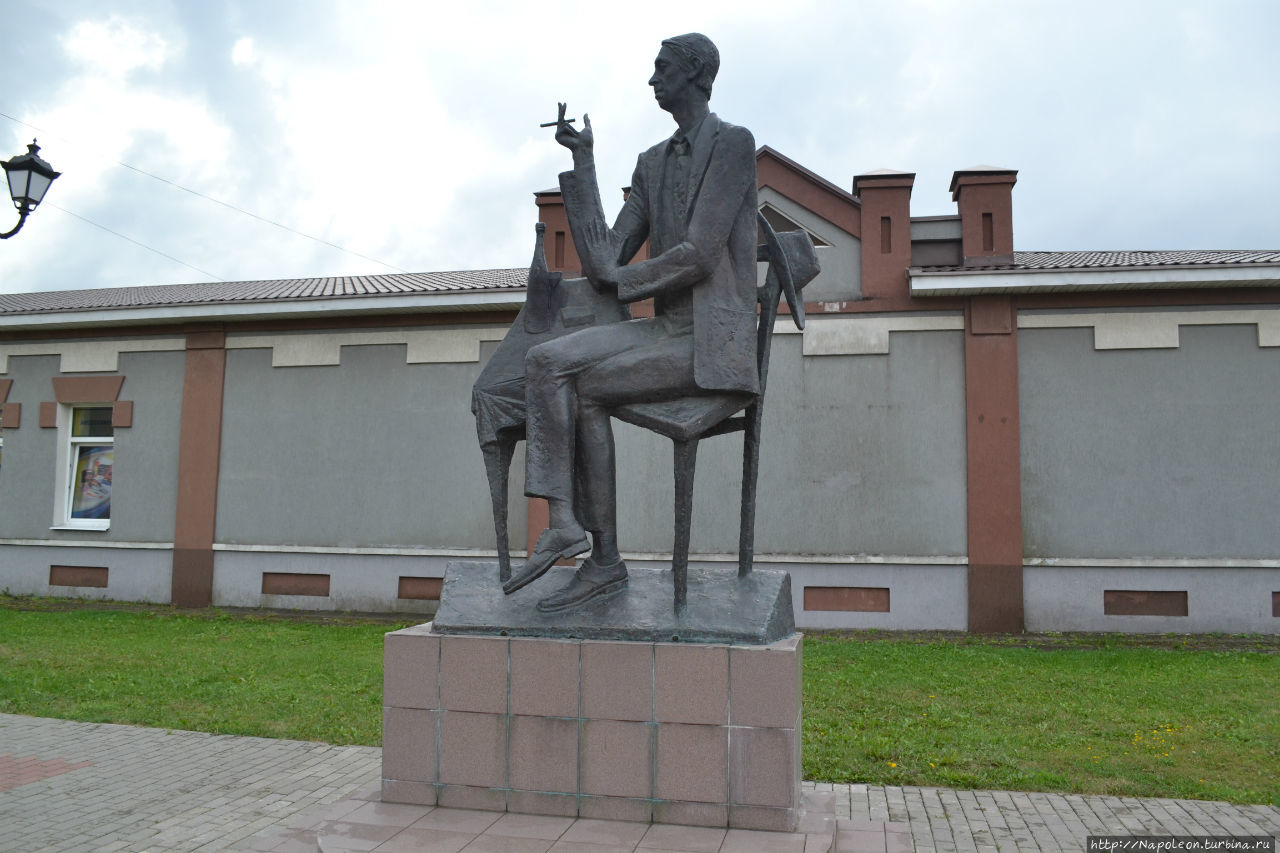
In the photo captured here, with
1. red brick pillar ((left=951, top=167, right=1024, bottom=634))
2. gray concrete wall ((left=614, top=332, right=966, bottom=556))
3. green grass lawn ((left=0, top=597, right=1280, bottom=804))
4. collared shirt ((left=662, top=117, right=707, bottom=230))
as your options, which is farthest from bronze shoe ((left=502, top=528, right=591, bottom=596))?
red brick pillar ((left=951, top=167, right=1024, bottom=634))

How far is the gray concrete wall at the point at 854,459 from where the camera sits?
11773 mm

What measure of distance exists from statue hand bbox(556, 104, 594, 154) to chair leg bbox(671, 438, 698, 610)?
4.35 ft

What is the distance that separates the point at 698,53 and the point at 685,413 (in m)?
1.54

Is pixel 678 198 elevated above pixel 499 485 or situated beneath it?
elevated above

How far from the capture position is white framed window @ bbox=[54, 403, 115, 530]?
14.2 metres

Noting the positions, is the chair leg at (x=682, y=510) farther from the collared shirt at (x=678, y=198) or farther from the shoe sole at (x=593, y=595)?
the collared shirt at (x=678, y=198)

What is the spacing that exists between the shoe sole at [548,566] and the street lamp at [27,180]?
585 cm

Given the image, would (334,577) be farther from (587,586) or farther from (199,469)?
(587,586)

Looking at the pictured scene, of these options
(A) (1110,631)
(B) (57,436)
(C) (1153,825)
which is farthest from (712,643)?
(B) (57,436)

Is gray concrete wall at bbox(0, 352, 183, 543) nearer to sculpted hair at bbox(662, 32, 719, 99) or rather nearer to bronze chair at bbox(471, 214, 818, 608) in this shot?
bronze chair at bbox(471, 214, 818, 608)

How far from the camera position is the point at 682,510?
13.7 feet

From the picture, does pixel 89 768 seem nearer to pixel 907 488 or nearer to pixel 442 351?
pixel 442 351

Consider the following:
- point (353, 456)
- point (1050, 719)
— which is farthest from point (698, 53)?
point (353, 456)

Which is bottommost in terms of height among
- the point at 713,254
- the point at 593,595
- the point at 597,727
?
the point at 597,727
